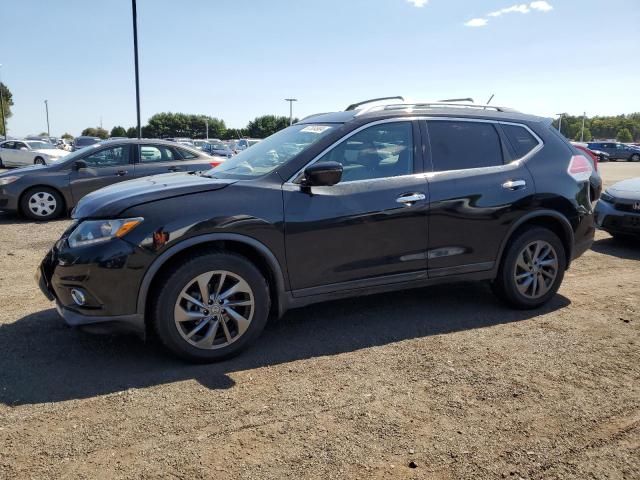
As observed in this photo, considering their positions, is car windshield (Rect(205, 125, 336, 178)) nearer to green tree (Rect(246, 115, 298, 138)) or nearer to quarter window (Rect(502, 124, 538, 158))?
Result: quarter window (Rect(502, 124, 538, 158))

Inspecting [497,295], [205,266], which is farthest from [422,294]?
[205,266]

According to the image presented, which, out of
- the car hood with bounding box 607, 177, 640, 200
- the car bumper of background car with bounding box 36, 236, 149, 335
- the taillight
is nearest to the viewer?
the car bumper of background car with bounding box 36, 236, 149, 335

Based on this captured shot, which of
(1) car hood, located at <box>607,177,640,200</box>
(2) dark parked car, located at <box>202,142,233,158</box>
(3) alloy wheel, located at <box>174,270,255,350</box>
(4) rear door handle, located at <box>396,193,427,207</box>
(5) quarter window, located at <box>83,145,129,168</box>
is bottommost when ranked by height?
(3) alloy wheel, located at <box>174,270,255,350</box>

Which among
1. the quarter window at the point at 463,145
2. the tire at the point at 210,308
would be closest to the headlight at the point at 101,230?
the tire at the point at 210,308

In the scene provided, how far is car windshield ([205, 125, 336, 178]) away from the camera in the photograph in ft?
13.4

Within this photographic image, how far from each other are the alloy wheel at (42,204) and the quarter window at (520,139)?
27.0 feet

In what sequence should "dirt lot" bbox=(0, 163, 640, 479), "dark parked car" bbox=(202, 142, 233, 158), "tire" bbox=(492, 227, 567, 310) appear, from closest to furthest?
"dirt lot" bbox=(0, 163, 640, 479) < "tire" bbox=(492, 227, 567, 310) < "dark parked car" bbox=(202, 142, 233, 158)

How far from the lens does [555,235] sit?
479 centimetres

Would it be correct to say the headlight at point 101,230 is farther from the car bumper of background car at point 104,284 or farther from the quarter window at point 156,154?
the quarter window at point 156,154

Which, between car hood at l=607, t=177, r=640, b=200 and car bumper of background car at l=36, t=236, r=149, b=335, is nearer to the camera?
car bumper of background car at l=36, t=236, r=149, b=335

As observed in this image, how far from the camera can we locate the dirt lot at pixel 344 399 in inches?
102

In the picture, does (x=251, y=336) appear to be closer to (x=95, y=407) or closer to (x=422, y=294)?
(x=95, y=407)

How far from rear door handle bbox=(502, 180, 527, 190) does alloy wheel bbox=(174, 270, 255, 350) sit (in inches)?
94.3

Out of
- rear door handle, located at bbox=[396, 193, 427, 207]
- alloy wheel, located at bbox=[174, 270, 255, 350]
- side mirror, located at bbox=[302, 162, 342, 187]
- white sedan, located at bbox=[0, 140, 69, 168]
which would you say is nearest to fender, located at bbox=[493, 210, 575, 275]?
rear door handle, located at bbox=[396, 193, 427, 207]
